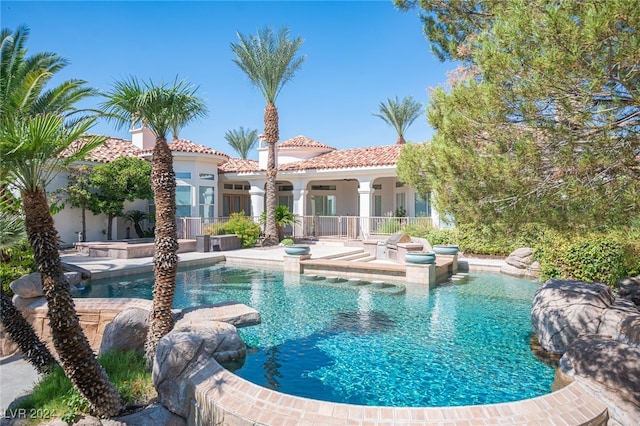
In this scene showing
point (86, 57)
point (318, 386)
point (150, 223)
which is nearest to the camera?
point (318, 386)

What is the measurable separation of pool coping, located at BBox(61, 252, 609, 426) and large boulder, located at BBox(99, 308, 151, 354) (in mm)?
2505

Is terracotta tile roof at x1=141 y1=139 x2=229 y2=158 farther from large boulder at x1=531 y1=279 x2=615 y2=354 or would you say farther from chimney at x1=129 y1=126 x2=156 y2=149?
large boulder at x1=531 y1=279 x2=615 y2=354

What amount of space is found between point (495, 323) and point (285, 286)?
21.4ft

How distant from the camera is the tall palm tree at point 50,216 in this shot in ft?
11.9

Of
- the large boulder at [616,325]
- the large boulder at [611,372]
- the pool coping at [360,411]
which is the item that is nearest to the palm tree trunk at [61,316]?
the pool coping at [360,411]

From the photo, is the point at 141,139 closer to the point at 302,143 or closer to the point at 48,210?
the point at 302,143

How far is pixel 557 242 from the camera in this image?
11.1 meters

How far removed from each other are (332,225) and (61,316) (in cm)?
2074

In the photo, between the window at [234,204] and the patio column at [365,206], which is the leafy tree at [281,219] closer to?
the patio column at [365,206]

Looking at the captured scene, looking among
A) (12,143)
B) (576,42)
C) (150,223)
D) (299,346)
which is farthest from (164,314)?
(150,223)

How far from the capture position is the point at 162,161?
628 cm

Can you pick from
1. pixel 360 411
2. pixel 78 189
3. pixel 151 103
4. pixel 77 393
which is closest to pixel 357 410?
pixel 360 411

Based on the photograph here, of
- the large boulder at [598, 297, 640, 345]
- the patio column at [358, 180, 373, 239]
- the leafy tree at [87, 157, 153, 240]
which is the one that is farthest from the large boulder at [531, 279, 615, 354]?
the leafy tree at [87, 157, 153, 240]

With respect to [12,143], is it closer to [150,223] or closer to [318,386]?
[318,386]
